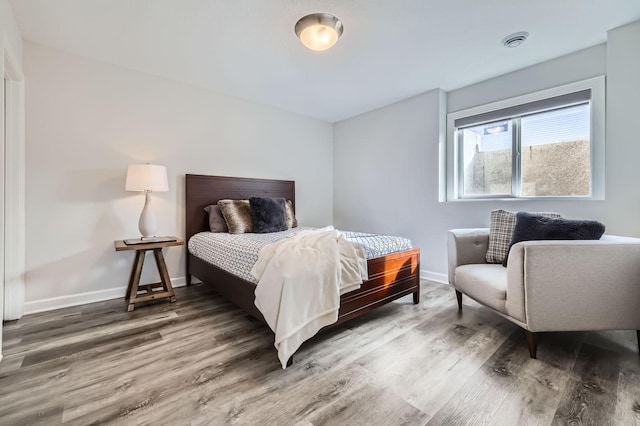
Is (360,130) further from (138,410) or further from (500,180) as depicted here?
(138,410)

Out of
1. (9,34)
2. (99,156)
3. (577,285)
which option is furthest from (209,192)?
(577,285)

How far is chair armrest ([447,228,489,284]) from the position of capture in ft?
8.37

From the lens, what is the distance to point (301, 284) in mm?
1709

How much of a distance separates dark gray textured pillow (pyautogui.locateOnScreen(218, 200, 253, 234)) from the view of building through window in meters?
2.72

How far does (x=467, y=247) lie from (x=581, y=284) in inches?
35.1

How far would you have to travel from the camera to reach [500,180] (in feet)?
10.4

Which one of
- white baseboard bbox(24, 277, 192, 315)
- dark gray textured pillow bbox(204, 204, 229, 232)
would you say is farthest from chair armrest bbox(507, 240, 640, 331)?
white baseboard bbox(24, 277, 192, 315)

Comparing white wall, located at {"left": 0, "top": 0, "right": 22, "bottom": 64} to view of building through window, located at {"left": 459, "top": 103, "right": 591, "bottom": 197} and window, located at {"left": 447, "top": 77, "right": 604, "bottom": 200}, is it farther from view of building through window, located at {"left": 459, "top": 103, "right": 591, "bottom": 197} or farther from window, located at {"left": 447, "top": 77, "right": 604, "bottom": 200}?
view of building through window, located at {"left": 459, "top": 103, "right": 591, "bottom": 197}

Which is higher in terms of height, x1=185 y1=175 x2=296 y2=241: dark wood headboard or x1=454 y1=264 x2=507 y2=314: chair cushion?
x1=185 y1=175 x2=296 y2=241: dark wood headboard

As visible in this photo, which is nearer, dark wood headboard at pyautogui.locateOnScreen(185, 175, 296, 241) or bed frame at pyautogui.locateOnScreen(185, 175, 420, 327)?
bed frame at pyautogui.locateOnScreen(185, 175, 420, 327)

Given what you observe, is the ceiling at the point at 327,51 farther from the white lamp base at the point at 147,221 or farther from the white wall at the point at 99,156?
the white lamp base at the point at 147,221

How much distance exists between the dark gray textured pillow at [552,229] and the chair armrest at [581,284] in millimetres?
241

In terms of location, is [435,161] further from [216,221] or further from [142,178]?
[142,178]

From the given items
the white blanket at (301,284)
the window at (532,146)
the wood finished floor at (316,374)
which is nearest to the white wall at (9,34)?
the wood finished floor at (316,374)
